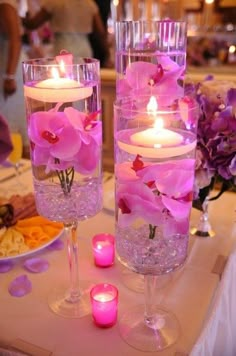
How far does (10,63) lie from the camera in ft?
6.54

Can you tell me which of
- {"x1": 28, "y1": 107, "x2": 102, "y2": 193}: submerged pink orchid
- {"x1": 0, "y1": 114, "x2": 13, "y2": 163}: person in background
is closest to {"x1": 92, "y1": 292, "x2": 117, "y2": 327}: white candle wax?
{"x1": 28, "y1": 107, "x2": 102, "y2": 193}: submerged pink orchid

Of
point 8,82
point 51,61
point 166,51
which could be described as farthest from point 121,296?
point 8,82

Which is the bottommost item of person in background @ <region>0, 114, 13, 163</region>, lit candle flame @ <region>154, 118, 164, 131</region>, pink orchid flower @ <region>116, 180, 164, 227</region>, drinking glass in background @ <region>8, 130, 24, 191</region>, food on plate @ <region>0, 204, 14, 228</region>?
food on plate @ <region>0, 204, 14, 228</region>

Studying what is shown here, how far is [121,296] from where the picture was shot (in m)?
0.74

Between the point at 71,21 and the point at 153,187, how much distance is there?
2.04 metres

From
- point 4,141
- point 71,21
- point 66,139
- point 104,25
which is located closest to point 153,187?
point 66,139

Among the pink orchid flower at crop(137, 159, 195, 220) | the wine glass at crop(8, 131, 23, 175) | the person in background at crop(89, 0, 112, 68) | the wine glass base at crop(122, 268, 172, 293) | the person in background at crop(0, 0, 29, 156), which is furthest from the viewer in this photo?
the person in background at crop(89, 0, 112, 68)

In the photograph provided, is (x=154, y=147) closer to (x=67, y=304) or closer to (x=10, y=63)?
(x=67, y=304)

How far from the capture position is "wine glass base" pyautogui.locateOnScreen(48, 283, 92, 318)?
2.27ft

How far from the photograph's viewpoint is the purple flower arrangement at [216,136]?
0.79m

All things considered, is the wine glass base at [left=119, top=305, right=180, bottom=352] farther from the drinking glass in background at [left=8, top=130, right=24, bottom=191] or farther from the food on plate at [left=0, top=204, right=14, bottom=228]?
the drinking glass in background at [left=8, top=130, right=24, bottom=191]

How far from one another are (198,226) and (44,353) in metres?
0.48

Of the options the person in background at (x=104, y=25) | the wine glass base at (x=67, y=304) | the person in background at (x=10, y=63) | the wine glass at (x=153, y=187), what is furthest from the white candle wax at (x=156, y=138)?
the person in background at (x=104, y=25)

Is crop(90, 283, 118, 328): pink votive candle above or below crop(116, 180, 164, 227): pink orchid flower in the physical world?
below
